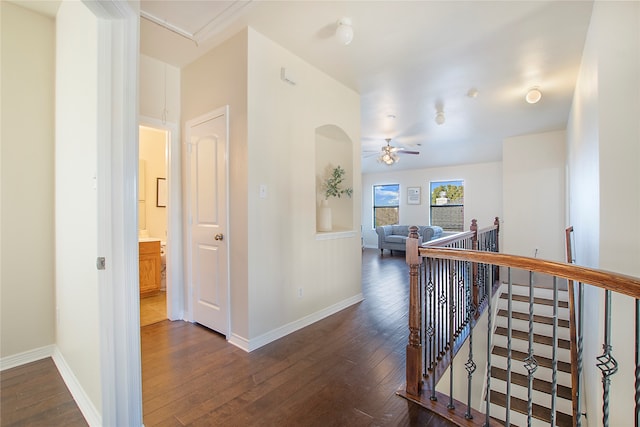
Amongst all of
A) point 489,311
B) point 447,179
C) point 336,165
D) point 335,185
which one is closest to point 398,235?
point 447,179

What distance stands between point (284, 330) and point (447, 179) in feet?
23.5

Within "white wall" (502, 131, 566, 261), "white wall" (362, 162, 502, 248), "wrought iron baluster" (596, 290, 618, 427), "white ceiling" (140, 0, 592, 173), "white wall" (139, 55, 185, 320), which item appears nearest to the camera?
"wrought iron baluster" (596, 290, 618, 427)

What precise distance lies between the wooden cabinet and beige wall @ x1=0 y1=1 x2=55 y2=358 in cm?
149

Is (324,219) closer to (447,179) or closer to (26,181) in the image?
(26,181)

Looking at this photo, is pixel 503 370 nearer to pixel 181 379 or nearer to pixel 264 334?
pixel 264 334

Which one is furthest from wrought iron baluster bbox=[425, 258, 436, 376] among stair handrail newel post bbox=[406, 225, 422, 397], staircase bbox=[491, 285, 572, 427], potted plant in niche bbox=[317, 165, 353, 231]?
staircase bbox=[491, 285, 572, 427]

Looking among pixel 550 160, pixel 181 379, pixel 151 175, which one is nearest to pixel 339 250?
pixel 181 379

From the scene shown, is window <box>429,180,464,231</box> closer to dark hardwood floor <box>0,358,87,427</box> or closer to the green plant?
the green plant

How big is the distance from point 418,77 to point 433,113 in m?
1.44

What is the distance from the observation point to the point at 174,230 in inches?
125

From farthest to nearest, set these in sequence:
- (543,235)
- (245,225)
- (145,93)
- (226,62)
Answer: (543,235) → (145,93) → (226,62) → (245,225)

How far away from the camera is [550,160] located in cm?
547

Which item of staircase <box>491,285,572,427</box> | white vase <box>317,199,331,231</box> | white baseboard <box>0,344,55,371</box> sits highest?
white vase <box>317,199,331,231</box>

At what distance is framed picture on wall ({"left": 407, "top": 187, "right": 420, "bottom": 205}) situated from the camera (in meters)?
8.85
